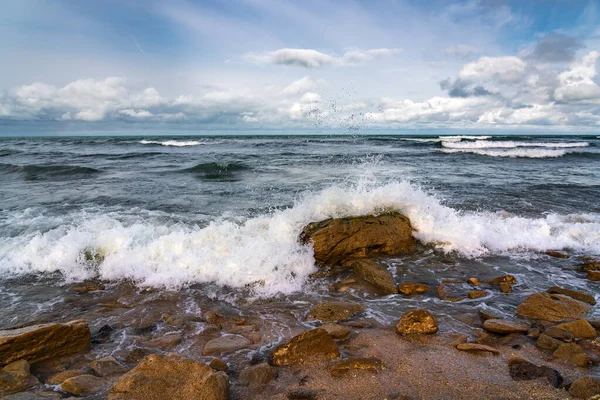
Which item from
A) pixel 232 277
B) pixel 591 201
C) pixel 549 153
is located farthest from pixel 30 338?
pixel 549 153

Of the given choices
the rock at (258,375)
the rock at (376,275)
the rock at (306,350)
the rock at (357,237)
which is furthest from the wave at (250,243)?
the rock at (258,375)

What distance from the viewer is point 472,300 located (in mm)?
5395

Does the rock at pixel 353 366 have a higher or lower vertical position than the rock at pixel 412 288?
higher

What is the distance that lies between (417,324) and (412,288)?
1442mm

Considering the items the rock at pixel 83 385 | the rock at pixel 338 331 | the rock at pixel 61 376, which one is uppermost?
the rock at pixel 338 331

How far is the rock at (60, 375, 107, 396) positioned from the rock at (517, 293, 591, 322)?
5.07 metres

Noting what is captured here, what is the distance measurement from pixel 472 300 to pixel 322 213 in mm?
3526

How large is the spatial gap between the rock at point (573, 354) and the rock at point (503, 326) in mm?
522

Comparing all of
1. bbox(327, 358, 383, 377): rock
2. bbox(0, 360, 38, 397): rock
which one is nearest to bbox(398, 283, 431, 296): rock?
bbox(327, 358, 383, 377): rock

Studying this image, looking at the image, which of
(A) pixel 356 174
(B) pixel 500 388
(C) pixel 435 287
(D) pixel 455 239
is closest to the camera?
(B) pixel 500 388

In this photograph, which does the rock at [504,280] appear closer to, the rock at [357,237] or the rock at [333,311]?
the rock at [357,237]

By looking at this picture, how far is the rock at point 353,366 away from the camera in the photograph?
3.53 metres

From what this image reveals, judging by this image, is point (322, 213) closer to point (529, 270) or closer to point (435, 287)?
point (435, 287)

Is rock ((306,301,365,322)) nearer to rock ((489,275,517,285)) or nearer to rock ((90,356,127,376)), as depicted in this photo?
rock ((90,356,127,376))
